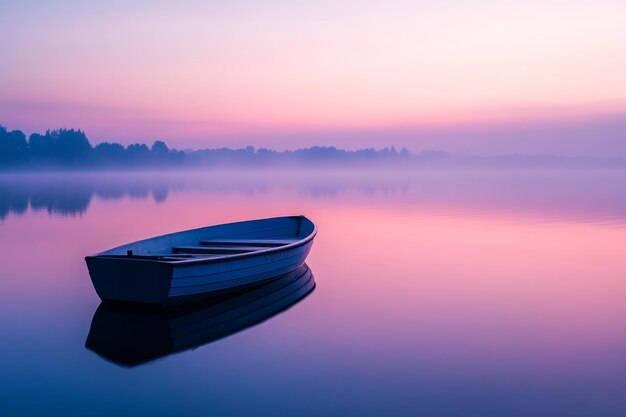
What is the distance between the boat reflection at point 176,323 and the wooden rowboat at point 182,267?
0.37m

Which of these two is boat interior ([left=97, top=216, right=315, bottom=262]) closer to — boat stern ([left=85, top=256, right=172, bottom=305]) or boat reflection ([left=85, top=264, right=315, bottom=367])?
boat stern ([left=85, top=256, right=172, bottom=305])

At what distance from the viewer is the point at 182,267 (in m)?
11.1

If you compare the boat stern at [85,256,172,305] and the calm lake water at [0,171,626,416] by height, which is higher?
the boat stern at [85,256,172,305]

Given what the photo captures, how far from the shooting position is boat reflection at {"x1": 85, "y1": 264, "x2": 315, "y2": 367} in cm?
996

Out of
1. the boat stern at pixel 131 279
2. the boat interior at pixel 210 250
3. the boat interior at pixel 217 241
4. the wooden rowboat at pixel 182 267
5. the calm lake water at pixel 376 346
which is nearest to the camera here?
the calm lake water at pixel 376 346

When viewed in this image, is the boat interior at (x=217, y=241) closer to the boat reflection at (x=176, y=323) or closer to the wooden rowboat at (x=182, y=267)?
the wooden rowboat at (x=182, y=267)

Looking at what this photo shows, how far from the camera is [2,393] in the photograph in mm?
7801

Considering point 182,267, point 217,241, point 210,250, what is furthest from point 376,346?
point 217,241

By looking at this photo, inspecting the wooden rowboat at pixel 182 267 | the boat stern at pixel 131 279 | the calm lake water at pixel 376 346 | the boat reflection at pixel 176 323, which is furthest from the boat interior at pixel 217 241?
the calm lake water at pixel 376 346

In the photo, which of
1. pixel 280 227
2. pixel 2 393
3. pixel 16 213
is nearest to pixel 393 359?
pixel 2 393

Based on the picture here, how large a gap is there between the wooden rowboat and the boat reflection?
37 centimetres

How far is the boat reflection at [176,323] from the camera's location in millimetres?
9961

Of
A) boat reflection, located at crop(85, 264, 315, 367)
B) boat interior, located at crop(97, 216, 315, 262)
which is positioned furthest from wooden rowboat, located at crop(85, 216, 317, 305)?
boat reflection, located at crop(85, 264, 315, 367)

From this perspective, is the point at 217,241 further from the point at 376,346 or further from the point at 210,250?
the point at 376,346
